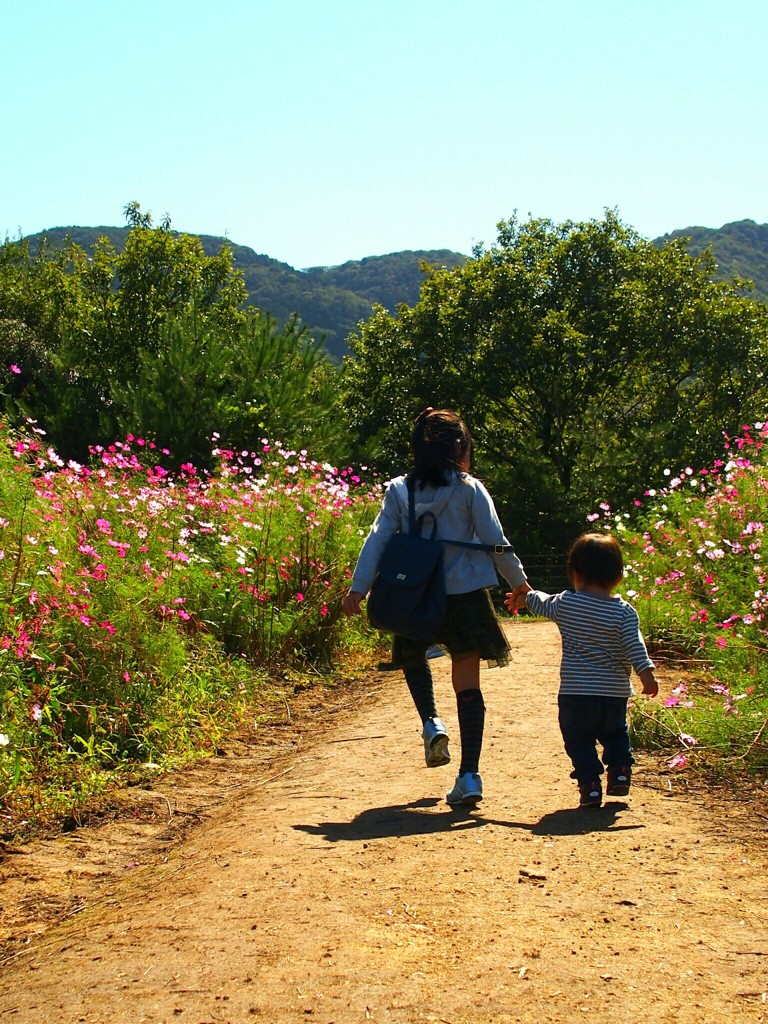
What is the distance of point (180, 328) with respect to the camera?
55.9ft

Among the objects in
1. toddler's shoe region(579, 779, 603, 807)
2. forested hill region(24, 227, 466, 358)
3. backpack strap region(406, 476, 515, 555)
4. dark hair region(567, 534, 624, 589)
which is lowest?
toddler's shoe region(579, 779, 603, 807)

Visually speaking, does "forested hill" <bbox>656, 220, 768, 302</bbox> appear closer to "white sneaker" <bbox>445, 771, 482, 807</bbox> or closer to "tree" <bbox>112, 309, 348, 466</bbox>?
"tree" <bbox>112, 309, 348, 466</bbox>

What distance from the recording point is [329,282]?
536 feet

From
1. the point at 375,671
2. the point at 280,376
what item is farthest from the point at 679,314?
the point at 375,671

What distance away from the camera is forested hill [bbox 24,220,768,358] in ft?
456

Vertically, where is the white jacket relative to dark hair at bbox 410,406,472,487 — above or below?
below

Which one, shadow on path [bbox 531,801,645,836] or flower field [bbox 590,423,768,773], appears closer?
shadow on path [bbox 531,801,645,836]

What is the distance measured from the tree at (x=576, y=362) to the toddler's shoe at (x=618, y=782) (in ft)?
66.4

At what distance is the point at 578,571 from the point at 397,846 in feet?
4.75

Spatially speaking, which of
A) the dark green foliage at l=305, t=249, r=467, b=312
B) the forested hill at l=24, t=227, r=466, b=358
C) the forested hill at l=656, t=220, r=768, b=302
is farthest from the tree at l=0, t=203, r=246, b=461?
the dark green foliage at l=305, t=249, r=467, b=312

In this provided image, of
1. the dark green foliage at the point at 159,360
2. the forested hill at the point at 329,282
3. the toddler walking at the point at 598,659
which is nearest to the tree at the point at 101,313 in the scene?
the dark green foliage at the point at 159,360

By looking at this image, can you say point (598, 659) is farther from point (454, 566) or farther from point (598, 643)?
point (454, 566)

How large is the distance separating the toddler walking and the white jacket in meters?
0.27

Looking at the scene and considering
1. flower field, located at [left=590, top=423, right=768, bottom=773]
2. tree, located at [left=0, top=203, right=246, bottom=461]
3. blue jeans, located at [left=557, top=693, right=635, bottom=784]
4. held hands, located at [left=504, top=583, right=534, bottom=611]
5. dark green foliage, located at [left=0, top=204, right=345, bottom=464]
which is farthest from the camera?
tree, located at [left=0, top=203, right=246, bottom=461]
